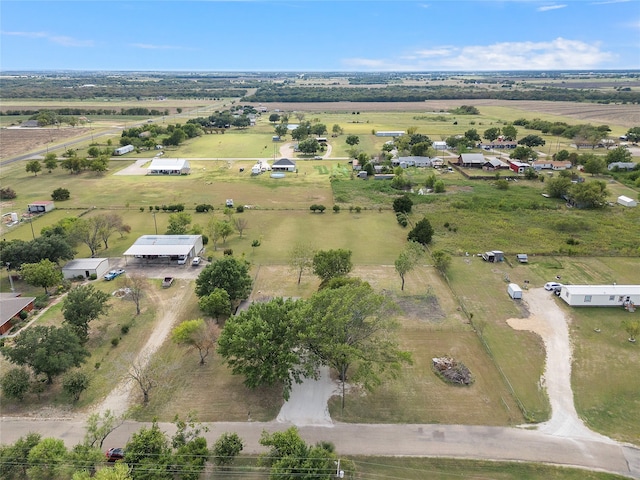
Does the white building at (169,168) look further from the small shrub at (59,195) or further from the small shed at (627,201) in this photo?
the small shed at (627,201)

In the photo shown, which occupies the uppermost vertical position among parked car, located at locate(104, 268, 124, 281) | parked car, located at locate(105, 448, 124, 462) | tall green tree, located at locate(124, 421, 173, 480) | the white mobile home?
the white mobile home

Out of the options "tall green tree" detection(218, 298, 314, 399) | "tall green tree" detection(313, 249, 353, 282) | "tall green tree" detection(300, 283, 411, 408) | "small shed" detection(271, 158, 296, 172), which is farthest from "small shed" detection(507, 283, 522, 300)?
"small shed" detection(271, 158, 296, 172)

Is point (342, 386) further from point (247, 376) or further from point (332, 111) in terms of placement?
point (332, 111)

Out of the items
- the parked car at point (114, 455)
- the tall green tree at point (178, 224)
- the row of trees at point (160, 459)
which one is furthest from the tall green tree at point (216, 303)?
the tall green tree at point (178, 224)

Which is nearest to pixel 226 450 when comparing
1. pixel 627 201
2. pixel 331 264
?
pixel 331 264

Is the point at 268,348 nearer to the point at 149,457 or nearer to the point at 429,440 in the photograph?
the point at 149,457

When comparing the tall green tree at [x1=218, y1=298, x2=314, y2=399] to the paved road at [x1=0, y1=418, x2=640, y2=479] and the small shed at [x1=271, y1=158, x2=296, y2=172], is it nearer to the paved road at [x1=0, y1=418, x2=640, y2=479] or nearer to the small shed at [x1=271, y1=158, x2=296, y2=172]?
the paved road at [x1=0, y1=418, x2=640, y2=479]
